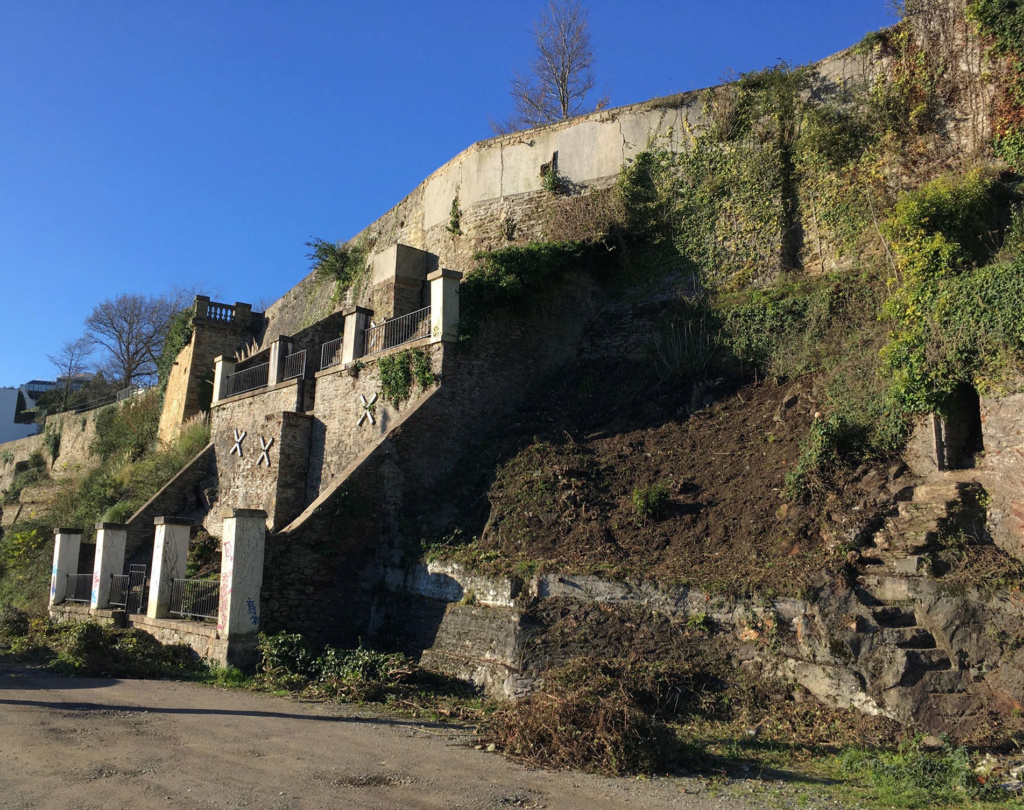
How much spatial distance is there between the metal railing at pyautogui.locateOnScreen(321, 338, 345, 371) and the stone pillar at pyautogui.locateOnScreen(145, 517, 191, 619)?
4768 mm

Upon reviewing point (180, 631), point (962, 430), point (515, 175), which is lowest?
point (180, 631)

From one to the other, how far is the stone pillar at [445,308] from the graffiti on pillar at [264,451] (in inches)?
185

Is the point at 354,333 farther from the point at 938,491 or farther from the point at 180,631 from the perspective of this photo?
the point at 938,491

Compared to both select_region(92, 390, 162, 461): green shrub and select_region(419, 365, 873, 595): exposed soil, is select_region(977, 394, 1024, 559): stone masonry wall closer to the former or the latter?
select_region(419, 365, 873, 595): exposed soil

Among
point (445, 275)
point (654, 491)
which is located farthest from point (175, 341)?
point (654, 491)

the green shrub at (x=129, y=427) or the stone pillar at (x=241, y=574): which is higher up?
the green shrub at (x=129, y=427)

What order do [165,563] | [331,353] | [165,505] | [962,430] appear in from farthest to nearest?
[331,353] → [165,505] → [165,563] → [962,430]

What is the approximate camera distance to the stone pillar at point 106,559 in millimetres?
14391

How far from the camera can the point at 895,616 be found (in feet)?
26.1

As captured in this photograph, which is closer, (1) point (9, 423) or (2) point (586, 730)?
(2) point (586, 730)

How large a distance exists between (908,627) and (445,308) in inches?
350

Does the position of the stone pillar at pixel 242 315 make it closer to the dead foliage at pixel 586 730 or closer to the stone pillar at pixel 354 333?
the stone pillar at pixel 354 333

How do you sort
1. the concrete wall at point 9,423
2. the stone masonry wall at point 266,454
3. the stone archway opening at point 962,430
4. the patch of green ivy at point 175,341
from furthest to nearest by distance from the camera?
the concrete wall at point 9,423 < the patch of green ivy at point 175,341 < the stone masonry wall at point 266,454 < the stone archway opening at point 962,430

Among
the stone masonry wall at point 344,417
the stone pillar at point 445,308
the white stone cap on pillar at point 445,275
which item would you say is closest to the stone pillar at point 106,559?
the stone masonry wall at point 344,417
